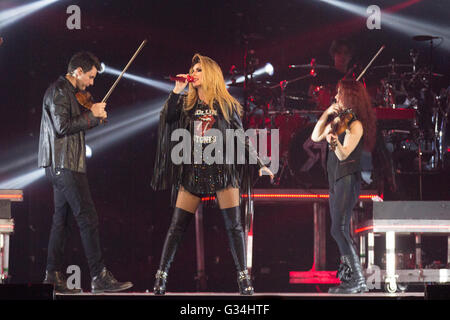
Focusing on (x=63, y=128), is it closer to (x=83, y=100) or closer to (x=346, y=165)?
(x=83, y=100)

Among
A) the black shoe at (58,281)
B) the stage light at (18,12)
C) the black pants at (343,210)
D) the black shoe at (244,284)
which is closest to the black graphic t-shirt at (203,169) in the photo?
the black shoe at (244,284)

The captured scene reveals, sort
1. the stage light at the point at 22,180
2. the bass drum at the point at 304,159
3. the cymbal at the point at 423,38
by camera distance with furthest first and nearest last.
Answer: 1. the bass drum at the point at 304,159
2. the cymbal at the point at 423,38
3. the stage light at the point at 22,180

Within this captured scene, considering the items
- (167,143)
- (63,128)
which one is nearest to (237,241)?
(167,143)

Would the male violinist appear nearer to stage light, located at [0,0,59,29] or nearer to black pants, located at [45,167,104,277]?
black pants, located at [45,167,104,277]

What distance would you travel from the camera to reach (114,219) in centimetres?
877

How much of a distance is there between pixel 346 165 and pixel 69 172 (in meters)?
2.25

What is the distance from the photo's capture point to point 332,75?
917 cm

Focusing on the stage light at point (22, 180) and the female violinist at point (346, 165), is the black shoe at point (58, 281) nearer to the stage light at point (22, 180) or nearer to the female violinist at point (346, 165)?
the female violinist at point (346, 165)

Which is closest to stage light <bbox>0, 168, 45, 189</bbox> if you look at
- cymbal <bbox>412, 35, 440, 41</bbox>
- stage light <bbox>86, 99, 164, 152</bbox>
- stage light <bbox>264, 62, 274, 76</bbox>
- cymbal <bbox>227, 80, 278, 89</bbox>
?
stage light <bbox>86, 99, 164, 152</bbox>

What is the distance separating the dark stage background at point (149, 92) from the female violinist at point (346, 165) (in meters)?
2.40

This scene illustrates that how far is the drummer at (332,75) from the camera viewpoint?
8906 mm

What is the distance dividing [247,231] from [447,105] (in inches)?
136

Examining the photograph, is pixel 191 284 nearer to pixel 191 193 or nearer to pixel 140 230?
pixel 140 230
